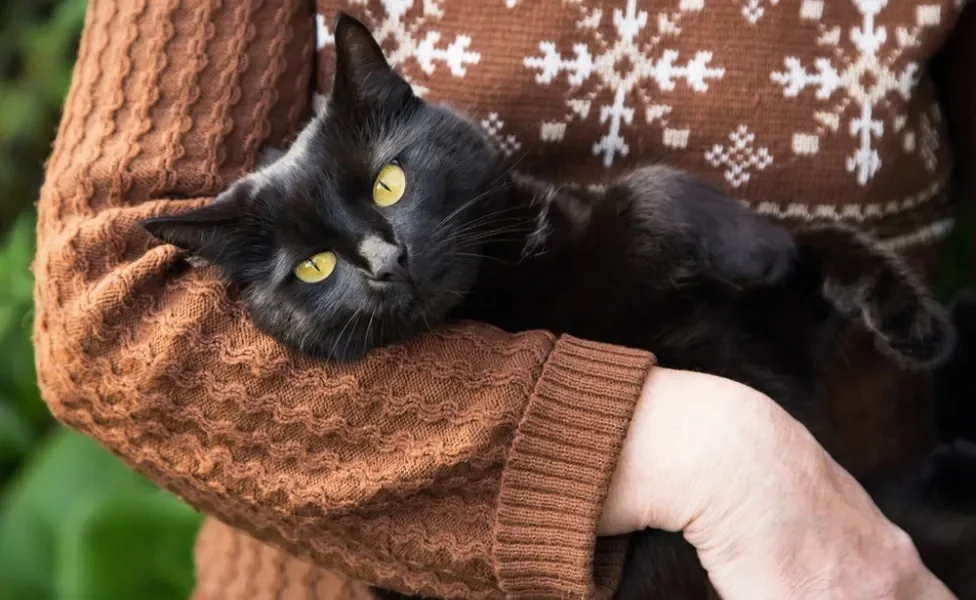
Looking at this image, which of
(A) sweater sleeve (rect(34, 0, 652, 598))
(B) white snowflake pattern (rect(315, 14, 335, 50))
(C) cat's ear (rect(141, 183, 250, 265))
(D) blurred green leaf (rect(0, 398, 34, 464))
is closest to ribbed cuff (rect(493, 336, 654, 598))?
(A) sweater sleeve (rect(34, 0, 652, 598))

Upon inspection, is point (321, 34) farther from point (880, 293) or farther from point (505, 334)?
point (880, 293)

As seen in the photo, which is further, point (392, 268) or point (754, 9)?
point (754, 9)

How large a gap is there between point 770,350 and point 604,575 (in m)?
0.41

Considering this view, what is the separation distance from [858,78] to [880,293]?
30 cm

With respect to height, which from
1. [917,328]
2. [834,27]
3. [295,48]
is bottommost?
[917,328]

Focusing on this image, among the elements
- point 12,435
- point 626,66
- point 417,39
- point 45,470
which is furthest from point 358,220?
point 12,435

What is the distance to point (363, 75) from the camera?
3.51 ft

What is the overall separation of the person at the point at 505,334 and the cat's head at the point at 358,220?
0.14 feet

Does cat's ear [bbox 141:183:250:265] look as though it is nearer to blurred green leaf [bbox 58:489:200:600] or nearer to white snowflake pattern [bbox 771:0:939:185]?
white snowflake pattern [bbox 771:0:939:185]

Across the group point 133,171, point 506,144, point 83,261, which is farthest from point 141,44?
point 506,144

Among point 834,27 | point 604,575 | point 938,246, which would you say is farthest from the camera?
point 938,246

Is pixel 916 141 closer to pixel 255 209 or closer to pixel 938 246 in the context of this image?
pixel 938 246

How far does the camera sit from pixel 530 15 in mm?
1111

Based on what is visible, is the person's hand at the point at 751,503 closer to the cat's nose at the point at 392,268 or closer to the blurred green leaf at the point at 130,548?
the cat's nose at the point at 392,268
